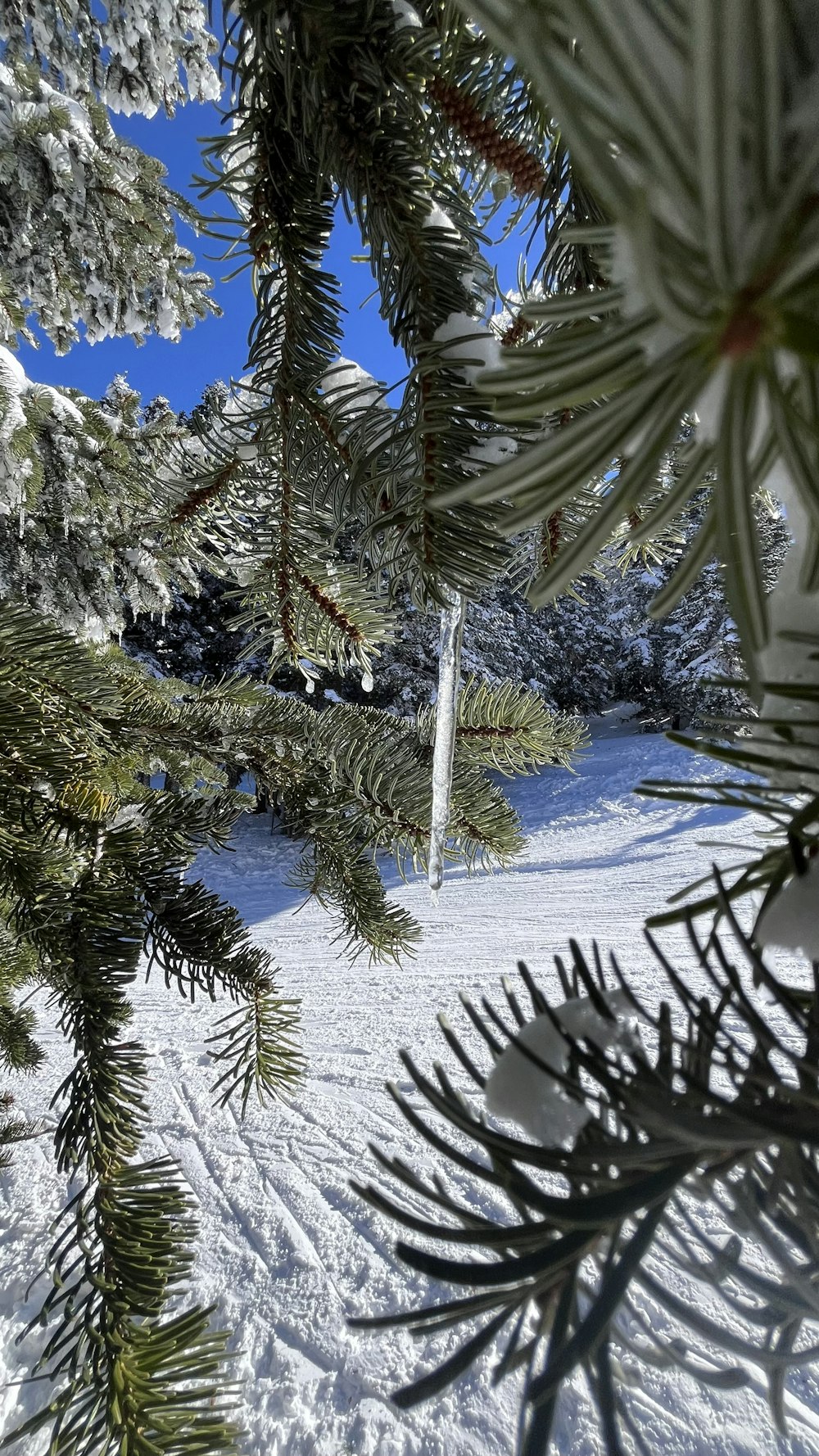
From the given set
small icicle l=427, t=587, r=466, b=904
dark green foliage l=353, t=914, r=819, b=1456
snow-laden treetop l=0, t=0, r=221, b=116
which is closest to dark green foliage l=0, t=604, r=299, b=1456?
small icicle l=427, t=587, r=466, b=904

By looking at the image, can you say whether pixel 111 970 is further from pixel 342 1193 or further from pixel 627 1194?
pixel 342 1193

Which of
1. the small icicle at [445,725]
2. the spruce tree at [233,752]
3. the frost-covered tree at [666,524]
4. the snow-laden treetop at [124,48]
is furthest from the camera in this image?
the snow-laden treetop at [124,48]

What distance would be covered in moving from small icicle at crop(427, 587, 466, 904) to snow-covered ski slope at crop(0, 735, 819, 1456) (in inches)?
9.9

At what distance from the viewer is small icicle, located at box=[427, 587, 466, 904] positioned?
624 mm

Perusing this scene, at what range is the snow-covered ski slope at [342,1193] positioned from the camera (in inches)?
50.4

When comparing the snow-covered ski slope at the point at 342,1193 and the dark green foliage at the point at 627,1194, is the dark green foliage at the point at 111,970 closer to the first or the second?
the snow-covered ski slope at the point at 342,1193

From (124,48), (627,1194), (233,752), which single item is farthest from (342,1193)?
(124,48)

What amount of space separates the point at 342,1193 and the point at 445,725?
1.79 meters

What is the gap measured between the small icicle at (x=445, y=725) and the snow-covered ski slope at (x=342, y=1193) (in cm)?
25

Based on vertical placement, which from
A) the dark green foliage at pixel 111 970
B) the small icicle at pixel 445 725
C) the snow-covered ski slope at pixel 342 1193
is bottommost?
the snow-covered ski slope at pixel 342 1193

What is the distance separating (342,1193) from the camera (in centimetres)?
191

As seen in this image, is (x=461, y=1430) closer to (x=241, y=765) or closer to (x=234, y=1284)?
(x=234, y=1284)

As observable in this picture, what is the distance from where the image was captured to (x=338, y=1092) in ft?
7.83

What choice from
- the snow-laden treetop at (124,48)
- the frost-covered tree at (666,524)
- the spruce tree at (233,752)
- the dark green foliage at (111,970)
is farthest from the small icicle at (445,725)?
the snow-laden treetop at (124,48)
